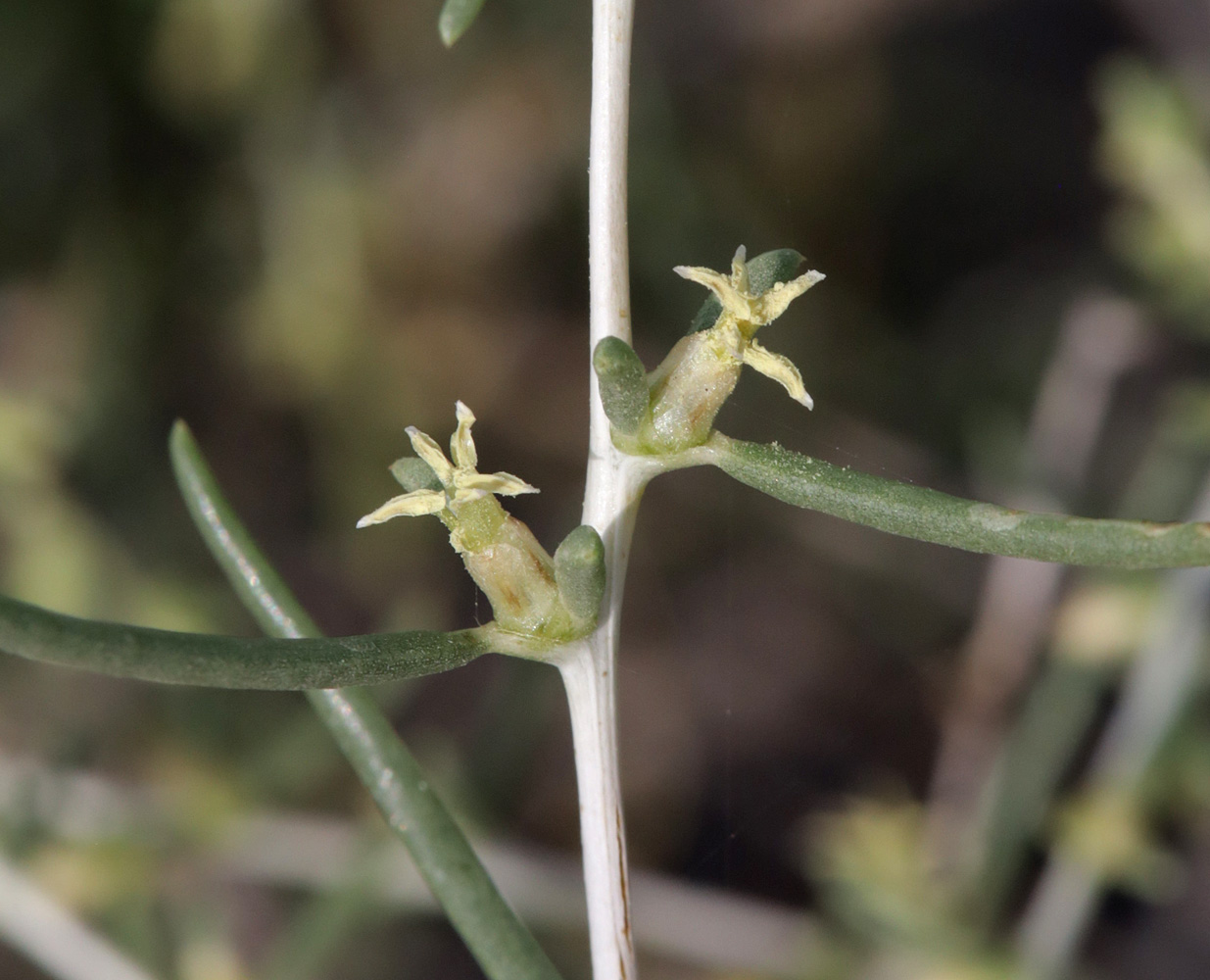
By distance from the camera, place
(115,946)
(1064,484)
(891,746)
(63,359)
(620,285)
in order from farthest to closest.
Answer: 1. (891,746)
2. (63,359)
3. (1064,484)
4. (115,946)
5. (620,285)

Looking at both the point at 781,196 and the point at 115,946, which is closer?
the point at 115,946

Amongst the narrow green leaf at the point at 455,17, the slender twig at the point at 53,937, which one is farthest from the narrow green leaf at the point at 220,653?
the slender twig at the point at 53,937

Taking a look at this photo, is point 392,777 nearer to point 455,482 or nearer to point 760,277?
point 455,482

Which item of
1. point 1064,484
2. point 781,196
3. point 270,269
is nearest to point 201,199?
point 270,269

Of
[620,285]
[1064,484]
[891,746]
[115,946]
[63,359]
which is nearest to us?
[620,285]

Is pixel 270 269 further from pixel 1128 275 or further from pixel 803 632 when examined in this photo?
pixel 1128 275

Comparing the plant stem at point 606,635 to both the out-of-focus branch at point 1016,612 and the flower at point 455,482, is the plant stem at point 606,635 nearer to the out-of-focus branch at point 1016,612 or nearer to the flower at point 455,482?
the flower at point 455,482
